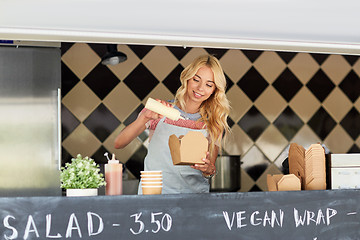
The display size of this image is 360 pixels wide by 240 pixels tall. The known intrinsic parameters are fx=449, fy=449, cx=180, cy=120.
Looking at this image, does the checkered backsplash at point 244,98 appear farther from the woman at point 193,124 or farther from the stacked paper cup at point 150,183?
the stacked paper cup at point 150,183

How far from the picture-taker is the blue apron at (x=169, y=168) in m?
2.49

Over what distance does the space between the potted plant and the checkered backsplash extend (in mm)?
2044

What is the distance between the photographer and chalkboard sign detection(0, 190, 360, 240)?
1.57 metres

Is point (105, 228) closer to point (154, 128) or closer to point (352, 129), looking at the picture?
point (154, 128)

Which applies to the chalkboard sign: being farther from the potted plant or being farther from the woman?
the woman

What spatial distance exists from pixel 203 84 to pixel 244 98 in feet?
5.45

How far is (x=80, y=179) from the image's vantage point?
1734mm

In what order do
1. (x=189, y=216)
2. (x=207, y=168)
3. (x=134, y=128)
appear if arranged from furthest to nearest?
1. (x=134, y=128)
2. (x=207, y=168)
3. (x=189, y=216)

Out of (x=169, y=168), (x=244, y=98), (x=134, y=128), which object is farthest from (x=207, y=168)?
(x=244, y=98)

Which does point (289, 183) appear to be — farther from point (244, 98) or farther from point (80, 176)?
point (244, 98)

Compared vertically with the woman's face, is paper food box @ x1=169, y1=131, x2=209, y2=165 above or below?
below

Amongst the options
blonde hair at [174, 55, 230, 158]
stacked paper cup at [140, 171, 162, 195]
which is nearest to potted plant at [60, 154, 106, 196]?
stacked paper cup at [140, 171, 162, 195]

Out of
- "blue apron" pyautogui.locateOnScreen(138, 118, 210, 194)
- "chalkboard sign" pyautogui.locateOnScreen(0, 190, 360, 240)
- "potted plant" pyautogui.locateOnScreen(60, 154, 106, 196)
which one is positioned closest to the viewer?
"chalkboard sign" pyautogui.locateOnScreen(0, 190, 360, 240)

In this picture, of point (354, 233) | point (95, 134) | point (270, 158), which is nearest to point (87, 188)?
point (354, 233)
